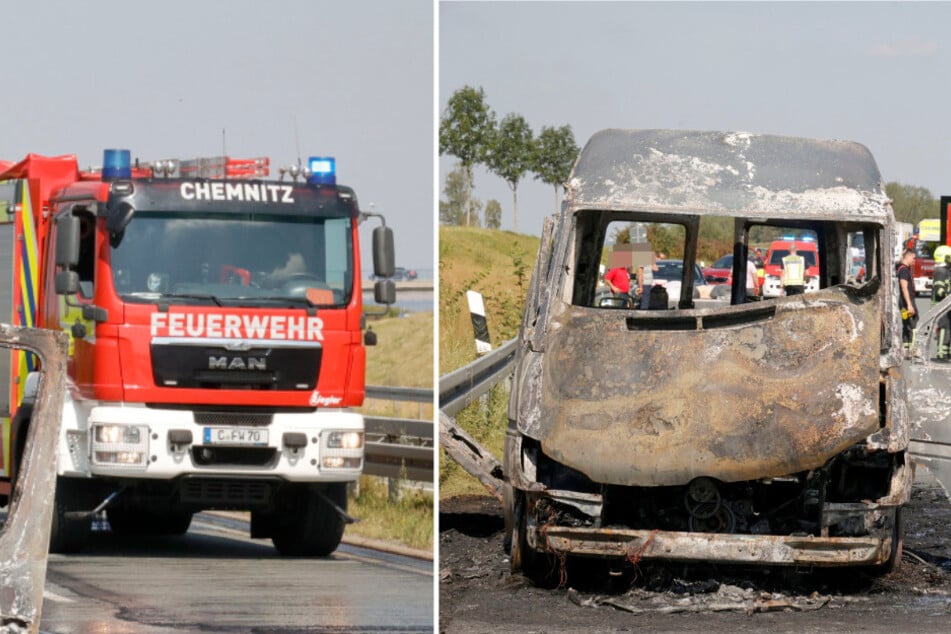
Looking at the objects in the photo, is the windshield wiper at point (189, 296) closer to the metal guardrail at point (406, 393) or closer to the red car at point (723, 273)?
the red car at point (723, 273)

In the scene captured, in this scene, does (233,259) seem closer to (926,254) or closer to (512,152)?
(512,152)

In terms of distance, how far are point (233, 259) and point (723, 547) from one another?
5.33 metres

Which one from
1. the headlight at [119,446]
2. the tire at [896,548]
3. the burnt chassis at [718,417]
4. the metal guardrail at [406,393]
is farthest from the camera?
the metal guardrail at [406,393]

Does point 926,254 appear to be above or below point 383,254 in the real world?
below

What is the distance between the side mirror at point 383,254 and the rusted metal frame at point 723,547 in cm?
468

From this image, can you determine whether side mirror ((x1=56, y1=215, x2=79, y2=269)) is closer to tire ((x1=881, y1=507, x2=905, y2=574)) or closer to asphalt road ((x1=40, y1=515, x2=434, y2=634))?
asphalt road ((x1=40, y1=515, x2=434, y2=634))

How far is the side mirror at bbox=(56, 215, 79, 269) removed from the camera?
36.2 ft

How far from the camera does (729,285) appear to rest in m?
10.3

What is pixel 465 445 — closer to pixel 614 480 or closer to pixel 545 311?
pixel 545 311

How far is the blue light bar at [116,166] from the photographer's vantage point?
1142cm

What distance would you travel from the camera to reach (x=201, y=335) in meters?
11.2

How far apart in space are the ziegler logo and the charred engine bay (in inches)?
123

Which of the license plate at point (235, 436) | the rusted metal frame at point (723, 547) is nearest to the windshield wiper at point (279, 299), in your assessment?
the license plate at point (235, 436)

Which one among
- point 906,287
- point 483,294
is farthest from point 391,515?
point 906,287
